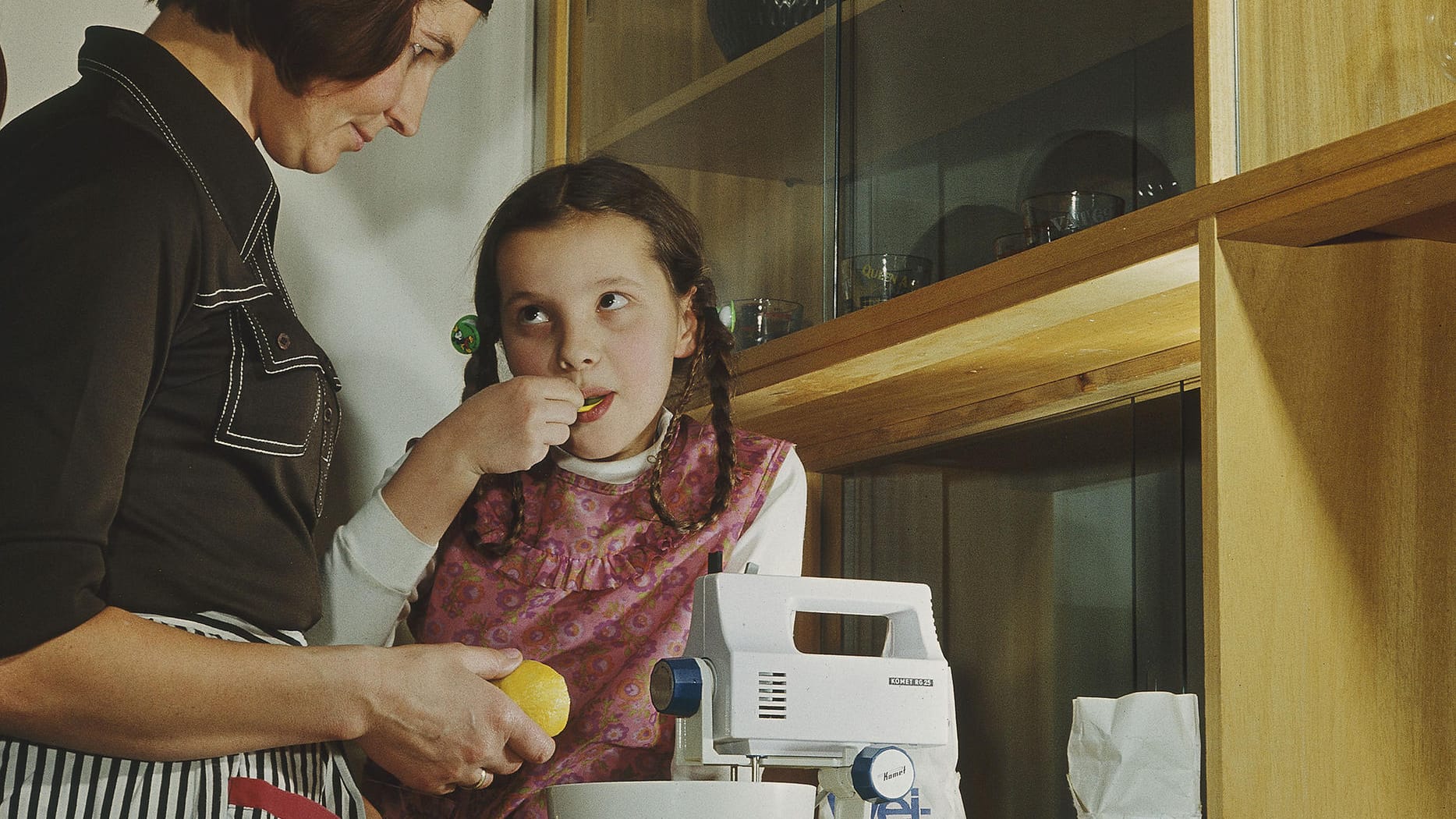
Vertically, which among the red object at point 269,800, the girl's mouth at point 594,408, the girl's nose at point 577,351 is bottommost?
the red object at point 269,800

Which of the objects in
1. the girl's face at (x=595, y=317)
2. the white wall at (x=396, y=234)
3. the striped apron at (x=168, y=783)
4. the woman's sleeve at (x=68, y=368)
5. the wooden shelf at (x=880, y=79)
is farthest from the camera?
the white wall at (x=396, y=234)

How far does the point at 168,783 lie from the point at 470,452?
40 cm

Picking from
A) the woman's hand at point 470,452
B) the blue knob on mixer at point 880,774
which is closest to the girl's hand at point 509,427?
the woman's hand at point 470,452

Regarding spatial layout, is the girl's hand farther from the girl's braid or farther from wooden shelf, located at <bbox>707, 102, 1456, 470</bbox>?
wooden shelf, located at <bbox>707, 102, 1456, 470</bbox>

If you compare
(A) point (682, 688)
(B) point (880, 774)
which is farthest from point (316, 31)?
(B) point (880, 774)

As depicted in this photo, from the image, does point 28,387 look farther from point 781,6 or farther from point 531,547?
point 781,6

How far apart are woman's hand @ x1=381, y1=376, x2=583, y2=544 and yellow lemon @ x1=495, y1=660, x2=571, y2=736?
0.67 ft

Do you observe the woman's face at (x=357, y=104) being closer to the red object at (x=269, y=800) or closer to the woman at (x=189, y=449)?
the woman at (x=189, y=449)

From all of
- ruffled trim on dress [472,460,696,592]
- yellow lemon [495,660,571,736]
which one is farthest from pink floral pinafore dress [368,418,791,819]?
yellow lemon [495,660,571,736]

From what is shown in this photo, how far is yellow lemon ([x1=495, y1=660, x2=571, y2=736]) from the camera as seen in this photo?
106 centimetres

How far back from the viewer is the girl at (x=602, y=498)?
1.36 metres

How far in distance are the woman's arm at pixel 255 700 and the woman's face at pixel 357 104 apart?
39cm

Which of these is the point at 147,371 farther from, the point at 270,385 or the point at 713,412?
the point at 713,412

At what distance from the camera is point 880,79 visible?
5.01ft
